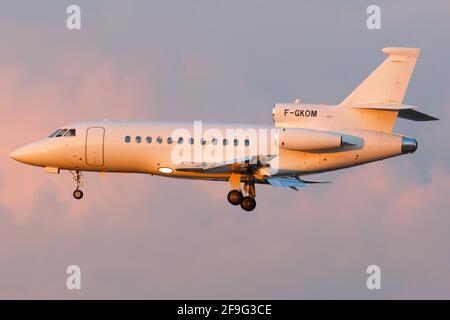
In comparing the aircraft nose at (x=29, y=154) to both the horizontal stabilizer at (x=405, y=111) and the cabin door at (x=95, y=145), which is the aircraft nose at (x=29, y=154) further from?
the horizontal stabilizer at (x=405, y=111)

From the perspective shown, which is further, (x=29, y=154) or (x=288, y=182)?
(x=29, y=154)

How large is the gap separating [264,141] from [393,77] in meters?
6.21

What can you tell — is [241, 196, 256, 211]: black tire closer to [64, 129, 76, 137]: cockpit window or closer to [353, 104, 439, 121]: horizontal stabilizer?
[353, 104, 439, 121]: horizontal stabilizer

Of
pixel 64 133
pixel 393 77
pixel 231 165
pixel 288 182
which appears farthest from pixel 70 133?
pixel 393 77

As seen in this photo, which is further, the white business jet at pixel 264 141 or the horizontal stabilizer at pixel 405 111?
the white business jet at pixel 264 141

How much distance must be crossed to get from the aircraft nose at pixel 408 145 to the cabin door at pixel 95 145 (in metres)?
12.9

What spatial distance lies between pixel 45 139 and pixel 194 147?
7.01m

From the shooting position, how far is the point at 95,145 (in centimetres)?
5481

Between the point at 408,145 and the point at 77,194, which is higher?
the point at 408,145

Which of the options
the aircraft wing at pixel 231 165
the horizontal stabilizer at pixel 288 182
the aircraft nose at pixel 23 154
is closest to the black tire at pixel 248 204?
the aircraft wing at pixel 231 165

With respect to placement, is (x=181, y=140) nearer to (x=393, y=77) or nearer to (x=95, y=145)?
(x=95, y=145)

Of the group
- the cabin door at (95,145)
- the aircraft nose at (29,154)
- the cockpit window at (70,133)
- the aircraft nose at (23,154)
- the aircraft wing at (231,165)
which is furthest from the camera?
the aircraft nose at (23,154)

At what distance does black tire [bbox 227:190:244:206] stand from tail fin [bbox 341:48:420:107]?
6818mm

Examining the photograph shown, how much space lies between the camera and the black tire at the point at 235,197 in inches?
2140
